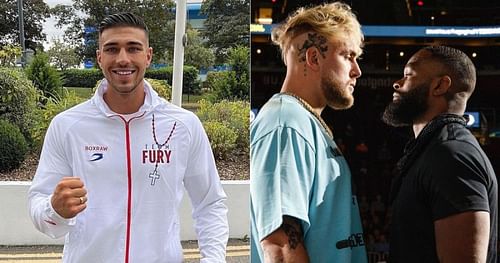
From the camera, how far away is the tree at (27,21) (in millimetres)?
3873

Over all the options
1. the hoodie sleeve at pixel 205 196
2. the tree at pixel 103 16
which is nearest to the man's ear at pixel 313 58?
the hoodie sleeve at pixel 205 196

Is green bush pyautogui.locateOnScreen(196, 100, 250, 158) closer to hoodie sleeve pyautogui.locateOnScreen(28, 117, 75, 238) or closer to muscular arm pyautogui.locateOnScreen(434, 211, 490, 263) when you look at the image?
hoodie sleeve pyautogui.locateOnScreen(28, 117, 75, 238)

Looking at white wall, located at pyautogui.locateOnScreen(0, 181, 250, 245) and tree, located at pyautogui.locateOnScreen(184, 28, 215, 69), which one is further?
tree, located at pyautogui.locateOnScreen(184, 28, 215, 69)

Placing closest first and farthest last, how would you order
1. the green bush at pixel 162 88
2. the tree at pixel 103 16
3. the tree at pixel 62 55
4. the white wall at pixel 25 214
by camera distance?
1. the tree at pixel 103 16
2. the green bush at pixel 162 88
3. the white wall at pixel 25 214
4. the tree at pixel 62 55

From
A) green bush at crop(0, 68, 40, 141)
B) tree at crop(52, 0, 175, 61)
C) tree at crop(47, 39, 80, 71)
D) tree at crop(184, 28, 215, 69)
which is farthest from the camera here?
tree at crop(184, 28, 215, 69)

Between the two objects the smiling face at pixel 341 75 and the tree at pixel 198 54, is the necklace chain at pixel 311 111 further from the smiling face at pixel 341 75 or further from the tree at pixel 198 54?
the tree at pixel 198 54

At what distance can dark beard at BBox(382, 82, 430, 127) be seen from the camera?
1.77 m

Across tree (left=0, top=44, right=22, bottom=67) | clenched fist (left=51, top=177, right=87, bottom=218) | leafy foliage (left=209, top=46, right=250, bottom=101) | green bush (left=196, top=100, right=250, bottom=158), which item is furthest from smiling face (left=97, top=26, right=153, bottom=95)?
tree (left=0, top=44, right=22, bottom=67)

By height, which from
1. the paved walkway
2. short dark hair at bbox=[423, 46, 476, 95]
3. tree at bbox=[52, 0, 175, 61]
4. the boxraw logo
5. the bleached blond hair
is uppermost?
tree at bbox=[52, 0, 175, 61]

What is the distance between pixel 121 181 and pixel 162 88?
1603 mm

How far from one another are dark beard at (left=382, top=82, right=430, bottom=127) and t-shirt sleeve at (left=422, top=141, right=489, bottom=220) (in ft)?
0.42

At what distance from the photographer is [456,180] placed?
1.64 meters

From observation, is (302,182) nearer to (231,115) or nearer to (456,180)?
(456,180)

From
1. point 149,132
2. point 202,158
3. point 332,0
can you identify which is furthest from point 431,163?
point 149,132
